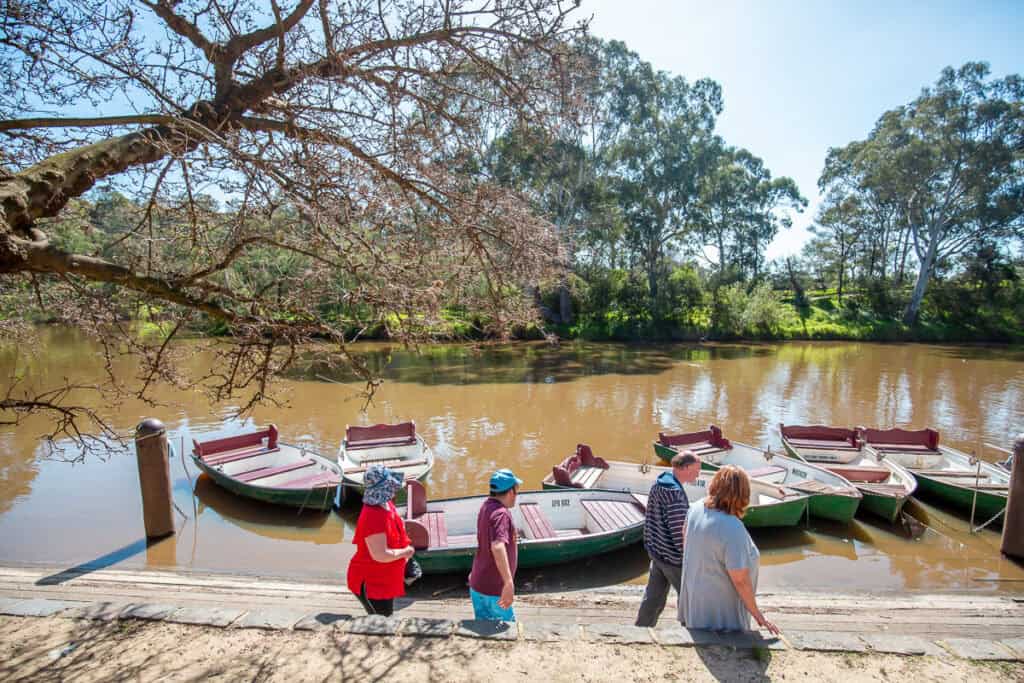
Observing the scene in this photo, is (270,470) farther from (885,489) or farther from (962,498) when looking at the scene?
(962,498)

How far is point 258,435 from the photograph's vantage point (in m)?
10.3

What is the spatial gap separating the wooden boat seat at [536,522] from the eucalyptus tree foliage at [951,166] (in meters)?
38.9

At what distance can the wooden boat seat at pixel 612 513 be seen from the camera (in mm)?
→ 7043

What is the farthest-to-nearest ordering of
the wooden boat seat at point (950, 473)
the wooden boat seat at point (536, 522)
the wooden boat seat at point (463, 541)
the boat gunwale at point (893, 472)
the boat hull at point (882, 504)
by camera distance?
the wooden boat seat at point (950, 473)
the boat gunwale at point (893, 472)
the boat hull at point (882, 504)
the wooden boat seat at point (536, 522)
the wooden boat seat at point (463, 541)

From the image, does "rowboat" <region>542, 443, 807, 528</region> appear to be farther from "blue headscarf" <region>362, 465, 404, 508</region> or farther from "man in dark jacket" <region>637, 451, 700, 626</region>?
"blue headscarf" <region>362, 465, 404, 508</region>

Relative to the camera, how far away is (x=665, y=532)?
4.14 metres

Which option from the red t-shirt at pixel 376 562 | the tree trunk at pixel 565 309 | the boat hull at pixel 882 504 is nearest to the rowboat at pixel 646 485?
the boat hull at pixel 882 504

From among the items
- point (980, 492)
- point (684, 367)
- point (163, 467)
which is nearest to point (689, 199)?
point (684, 367)

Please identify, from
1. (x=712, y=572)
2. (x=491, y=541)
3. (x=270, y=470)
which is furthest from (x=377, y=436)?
(x=712, y=572)

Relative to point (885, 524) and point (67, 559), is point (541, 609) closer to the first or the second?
point (885, 524)

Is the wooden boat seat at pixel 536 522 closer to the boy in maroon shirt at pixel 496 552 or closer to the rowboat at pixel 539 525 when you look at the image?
the rowboat at pixel 539 525

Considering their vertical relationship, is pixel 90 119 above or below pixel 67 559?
above

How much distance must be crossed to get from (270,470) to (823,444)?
9.70 meters

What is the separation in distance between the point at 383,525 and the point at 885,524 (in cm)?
775
